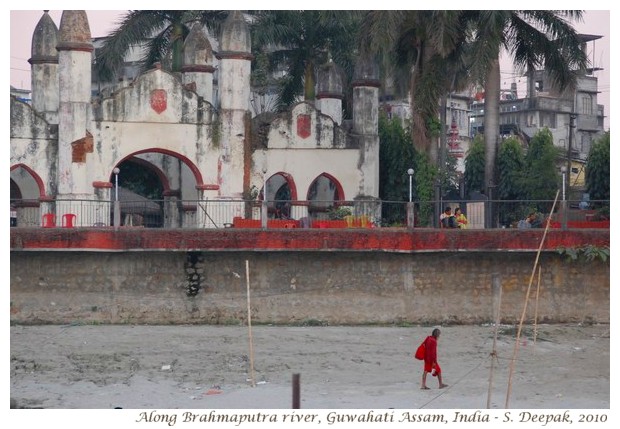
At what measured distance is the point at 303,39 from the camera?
45.4m

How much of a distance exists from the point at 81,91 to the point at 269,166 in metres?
5.80

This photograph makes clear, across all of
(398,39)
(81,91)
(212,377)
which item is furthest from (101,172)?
(212,377)

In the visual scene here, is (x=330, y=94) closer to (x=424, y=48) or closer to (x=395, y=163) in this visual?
(x=395, y=163)

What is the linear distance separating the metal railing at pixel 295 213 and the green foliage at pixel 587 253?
2.09ft

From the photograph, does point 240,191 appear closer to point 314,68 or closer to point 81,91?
point 81,91

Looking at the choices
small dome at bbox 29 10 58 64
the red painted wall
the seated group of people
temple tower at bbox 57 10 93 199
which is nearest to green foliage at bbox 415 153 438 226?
the seated group of people

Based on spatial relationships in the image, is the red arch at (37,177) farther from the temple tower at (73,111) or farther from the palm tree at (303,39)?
the palm tree at (303,39)

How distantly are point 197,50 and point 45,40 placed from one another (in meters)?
4.63

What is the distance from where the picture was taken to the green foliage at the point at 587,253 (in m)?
30.8

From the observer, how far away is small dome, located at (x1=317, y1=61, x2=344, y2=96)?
4028 cm

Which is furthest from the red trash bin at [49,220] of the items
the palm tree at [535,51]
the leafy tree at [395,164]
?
the palm tree at [535,51]

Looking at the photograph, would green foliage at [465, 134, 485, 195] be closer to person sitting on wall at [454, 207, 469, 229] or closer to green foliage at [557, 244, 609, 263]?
person sitting on wall at [454, 207, 469, 229]

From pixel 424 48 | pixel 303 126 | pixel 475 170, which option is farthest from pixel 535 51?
pixel 475 170

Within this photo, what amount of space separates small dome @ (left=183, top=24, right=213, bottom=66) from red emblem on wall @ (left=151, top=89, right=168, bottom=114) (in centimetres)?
250
